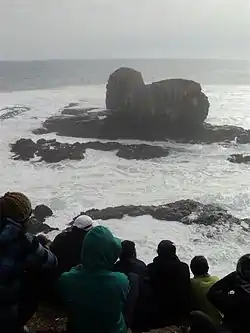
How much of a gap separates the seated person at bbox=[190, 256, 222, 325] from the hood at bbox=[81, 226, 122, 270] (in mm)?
2586

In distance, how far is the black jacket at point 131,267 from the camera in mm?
5664

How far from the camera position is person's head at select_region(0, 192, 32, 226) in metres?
4.04

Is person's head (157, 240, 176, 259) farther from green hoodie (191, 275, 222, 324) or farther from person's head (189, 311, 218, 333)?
person's head (189, 311, 218, 333)

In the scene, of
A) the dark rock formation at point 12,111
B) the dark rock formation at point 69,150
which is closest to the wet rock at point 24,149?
the dark rock formation at point 69,150

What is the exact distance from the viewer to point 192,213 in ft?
55.5

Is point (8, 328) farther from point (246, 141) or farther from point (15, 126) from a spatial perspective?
point (15, 126)

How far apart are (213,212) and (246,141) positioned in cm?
1412

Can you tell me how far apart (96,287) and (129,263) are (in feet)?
7.18

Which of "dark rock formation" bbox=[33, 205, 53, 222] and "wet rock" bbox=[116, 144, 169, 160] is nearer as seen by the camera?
"dark rock formation" bbox=[33, 205, 53, 222]

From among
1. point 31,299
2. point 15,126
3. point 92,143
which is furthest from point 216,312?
point 15,126

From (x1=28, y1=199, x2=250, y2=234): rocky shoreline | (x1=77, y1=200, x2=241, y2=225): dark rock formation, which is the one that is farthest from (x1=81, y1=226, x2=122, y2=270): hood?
(x1=77, y1=200, x2=241, y2=225): dark rock formation

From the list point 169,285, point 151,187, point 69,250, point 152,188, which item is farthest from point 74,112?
point 169,285

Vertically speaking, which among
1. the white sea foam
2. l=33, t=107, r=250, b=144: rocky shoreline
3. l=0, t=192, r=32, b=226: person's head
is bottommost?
the white sea foam

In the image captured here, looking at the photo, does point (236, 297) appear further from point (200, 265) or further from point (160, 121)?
point (160, 121)
